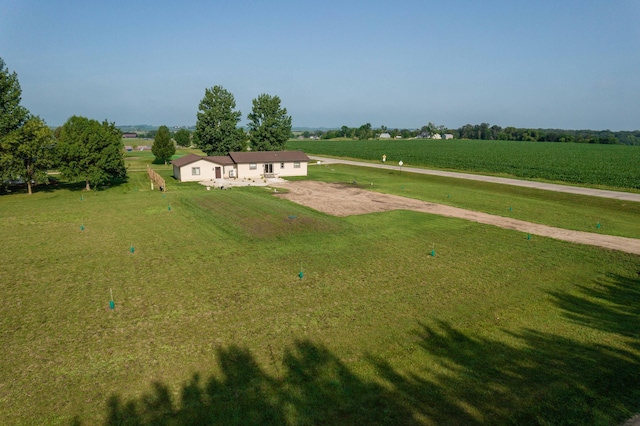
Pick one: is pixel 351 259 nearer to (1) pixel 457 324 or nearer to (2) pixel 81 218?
(1) pixel 457 324

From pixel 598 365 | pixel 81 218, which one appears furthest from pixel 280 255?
pixel 81 218

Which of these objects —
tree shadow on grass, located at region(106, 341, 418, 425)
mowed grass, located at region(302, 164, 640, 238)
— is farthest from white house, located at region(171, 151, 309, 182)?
tree shadow on grass, located at region(106, 341, 418, 425)

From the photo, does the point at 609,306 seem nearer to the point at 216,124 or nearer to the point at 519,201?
the point at 519,201

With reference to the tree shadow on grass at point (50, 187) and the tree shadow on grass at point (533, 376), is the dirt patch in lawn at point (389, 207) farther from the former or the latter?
the tree shadow on grass at point (50, 187)

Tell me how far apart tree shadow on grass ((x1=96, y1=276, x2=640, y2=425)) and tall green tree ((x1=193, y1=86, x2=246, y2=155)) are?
5874 cm

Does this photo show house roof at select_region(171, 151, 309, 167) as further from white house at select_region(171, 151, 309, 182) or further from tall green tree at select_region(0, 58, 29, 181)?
tall green tree at select_region(0, 58, 29, 181)

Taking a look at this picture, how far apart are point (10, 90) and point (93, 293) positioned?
37.7 metres

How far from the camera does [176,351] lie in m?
12.3

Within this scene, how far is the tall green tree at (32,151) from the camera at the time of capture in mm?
Answer: 39000

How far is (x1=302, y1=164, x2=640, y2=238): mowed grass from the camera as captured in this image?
29.9 meters

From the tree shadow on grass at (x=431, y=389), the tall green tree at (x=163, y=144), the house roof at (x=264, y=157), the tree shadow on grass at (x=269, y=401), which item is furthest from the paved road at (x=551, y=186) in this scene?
the tall green tree at (x=163, y=144)

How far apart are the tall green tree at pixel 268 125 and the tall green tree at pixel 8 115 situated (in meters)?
37.3

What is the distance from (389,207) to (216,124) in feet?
144

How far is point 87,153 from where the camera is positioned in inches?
1638
